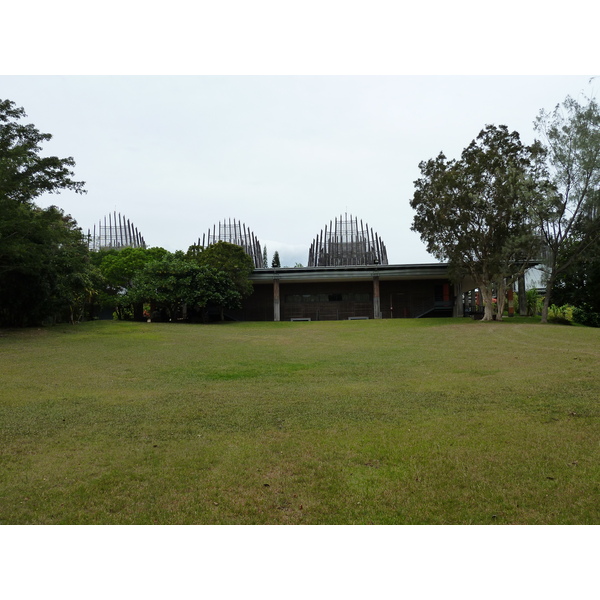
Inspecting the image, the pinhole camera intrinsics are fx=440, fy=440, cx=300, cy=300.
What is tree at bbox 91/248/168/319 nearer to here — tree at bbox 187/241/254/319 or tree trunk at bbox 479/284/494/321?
tree at bbox 187/241/254/319

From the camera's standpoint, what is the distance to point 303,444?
15.7ft

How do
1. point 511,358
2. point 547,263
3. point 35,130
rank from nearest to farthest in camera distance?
point 511,358, point 35,130, point 547,263

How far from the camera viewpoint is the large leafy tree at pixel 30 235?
55.7 ft

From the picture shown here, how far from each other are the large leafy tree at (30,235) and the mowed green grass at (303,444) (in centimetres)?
890

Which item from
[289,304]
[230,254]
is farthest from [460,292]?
[230,254]

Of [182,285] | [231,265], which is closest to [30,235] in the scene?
[182,285]

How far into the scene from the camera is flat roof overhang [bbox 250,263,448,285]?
3366 cm

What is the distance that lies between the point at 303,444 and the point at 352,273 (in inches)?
1174

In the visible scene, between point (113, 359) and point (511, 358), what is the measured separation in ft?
36.3

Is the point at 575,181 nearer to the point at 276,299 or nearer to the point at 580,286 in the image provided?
the point at 580,286

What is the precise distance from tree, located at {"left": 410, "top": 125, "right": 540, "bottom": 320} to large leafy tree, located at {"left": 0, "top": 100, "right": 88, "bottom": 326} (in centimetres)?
1997

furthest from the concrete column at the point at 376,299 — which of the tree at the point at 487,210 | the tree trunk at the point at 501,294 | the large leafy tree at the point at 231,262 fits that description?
the large leafy tree at the point at 231,262

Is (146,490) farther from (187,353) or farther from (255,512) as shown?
(187,353)

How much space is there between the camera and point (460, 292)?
36.8 m
